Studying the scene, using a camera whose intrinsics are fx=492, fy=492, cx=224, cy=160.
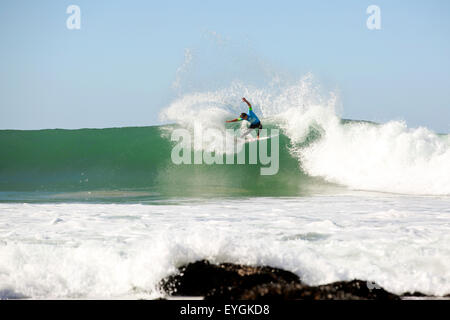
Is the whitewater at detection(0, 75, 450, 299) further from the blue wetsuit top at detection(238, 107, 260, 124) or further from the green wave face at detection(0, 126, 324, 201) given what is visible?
the blue wetsuit top at detection(238, 107, 260, 124)

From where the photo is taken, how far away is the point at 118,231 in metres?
6.20

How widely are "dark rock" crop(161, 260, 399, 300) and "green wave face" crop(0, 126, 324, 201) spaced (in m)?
7.51

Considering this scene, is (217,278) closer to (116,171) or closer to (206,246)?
(206,246)

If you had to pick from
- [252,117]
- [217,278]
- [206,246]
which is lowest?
[217,278]

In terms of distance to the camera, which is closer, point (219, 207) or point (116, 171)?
point (219, 207)

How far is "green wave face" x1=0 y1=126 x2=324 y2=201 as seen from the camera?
42.8 ft

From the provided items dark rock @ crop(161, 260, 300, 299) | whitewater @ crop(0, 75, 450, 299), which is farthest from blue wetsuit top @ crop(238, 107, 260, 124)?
dark rock @ crop(161, 260, 300, 299)

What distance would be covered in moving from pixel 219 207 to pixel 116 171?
322 inches

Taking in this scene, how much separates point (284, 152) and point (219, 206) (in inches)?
315

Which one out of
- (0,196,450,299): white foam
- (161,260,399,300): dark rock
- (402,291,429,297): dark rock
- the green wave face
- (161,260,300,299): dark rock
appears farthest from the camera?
the green wave face

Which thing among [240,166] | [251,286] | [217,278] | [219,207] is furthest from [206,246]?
[240,166]

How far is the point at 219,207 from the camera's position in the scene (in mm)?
9273
